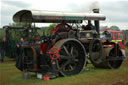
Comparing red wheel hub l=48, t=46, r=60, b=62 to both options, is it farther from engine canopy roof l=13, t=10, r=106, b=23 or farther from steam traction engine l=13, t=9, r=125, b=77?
engine canopy roof l=13, t=10, r=106, b=23

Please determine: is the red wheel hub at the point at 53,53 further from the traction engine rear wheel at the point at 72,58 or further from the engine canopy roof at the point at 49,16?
the engine canopy roof at the point at 49,16

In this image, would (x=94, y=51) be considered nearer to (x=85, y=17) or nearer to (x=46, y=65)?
(x=85, y=17)

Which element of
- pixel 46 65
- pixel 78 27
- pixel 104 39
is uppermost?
pixel 78 27

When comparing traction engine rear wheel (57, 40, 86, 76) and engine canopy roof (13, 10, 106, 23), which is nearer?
engine canopy roof (13, 10, 106, 23)

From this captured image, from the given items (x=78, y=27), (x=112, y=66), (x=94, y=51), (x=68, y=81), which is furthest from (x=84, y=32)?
(x=68, y=81)

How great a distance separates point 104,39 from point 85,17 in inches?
67.8

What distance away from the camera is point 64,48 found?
743 cm

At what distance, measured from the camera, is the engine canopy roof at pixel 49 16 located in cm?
700

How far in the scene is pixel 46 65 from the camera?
704 centimetres

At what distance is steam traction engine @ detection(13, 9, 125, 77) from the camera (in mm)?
7059

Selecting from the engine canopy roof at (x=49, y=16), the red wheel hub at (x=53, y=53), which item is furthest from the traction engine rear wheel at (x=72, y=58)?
the engine canopy roof at (x=49, y=16)

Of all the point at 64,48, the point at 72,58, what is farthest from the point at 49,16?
the point at 72,58

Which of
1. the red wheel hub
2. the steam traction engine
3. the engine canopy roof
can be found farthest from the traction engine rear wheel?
the engine canopy roof

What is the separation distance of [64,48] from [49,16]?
4.17 feet
